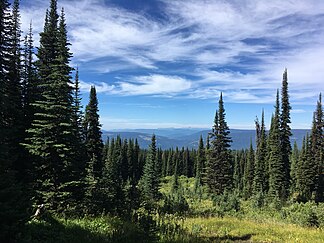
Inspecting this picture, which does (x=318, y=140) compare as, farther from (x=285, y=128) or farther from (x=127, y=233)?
(x=127, y=233)

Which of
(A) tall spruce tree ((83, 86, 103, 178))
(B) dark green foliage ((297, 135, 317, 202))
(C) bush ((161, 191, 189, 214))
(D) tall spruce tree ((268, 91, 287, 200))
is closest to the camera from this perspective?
(C) bush ((161, 191, 189, 214))

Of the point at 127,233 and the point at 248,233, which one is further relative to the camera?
the point at 248,233

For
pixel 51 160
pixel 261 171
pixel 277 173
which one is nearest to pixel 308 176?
pixel 261 171

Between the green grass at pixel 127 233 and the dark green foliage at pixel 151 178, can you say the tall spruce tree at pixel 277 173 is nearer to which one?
the dark green foliage at pixel 151 178

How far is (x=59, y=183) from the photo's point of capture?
17.0 metres

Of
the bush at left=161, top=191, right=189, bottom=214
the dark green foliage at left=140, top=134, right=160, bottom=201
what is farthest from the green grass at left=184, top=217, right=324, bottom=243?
the dark green foliage at left=140, top=134, right=160, bottom=201

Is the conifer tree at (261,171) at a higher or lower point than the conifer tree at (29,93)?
lower

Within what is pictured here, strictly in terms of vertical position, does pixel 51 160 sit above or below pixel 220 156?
above

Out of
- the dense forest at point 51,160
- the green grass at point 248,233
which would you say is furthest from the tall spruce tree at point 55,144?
the green grass at point 248,233

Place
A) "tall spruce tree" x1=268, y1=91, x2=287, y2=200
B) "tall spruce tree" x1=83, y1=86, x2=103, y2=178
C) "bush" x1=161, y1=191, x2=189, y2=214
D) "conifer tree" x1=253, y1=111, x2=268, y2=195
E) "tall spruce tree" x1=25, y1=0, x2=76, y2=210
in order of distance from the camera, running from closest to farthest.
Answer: "tall spruce tree" x1=25, y1=0, x2=76, y2=210, "bush" x1=161, y1=191, x2=189, y2=214, "tall spruce tree" x1=83, y1=86, x2=103, y2=178, "tall spruce tree" x1=268, y1=91, x2=287, y2=200, "conifer tree" x1=253, y1=111, x2=268, y2=195

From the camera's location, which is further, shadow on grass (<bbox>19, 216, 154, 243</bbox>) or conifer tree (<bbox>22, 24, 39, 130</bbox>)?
conifer tree (<bbox>22, 24, 39, 130</bbox>)

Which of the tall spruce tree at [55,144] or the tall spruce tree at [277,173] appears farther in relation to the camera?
the tall spruce tree at [277,173]

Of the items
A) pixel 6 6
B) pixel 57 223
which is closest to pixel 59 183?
pixel 57 223

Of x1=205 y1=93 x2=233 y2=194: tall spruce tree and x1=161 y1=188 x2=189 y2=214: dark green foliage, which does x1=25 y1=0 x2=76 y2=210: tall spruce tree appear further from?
x1=205 y1=93 x2=233 y2=194: tall spruce tree
